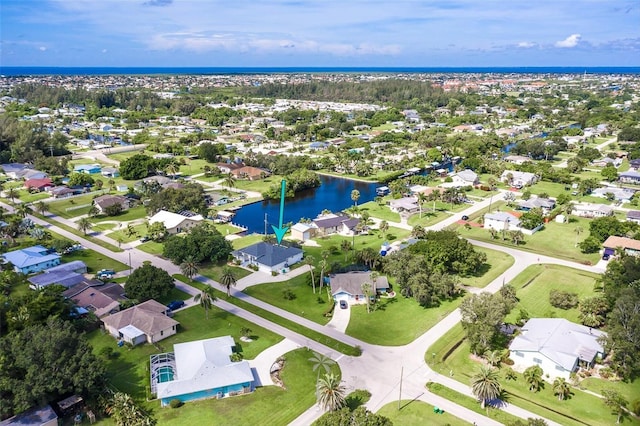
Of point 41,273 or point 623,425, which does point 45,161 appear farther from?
point 623,425

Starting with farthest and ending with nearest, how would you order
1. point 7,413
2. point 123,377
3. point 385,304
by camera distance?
point 385,304, point 123,377, point 7,413

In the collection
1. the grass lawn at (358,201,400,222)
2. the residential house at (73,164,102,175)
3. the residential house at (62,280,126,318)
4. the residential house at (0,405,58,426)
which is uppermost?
the residential house at (73,164,102,175)

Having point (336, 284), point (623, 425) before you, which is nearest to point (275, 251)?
point (336, 284)

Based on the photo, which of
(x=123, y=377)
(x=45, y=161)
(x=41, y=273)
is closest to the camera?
(x=123, y=377)

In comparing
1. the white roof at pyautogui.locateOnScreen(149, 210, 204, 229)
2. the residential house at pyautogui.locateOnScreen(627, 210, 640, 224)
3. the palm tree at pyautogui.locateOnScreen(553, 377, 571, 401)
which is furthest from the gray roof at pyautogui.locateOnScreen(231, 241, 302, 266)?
the residential house at pyautogui.locateOnScreen(627, 210, 640, 224)

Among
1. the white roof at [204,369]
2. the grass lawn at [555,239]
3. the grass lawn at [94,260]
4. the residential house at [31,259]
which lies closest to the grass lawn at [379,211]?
the grass lawn at [555,239]

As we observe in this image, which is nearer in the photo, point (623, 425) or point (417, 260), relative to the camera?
point (623, 425)

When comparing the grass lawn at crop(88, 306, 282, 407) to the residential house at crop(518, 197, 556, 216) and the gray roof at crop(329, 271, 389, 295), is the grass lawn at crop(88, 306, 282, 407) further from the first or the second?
the residential house at crop(518, 197, 556, 216)
